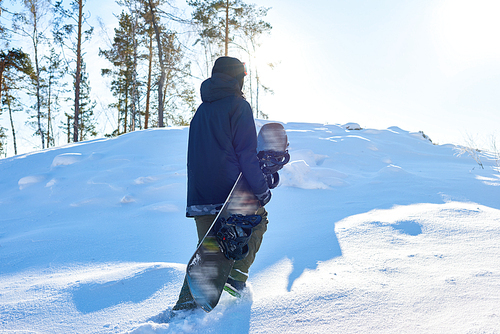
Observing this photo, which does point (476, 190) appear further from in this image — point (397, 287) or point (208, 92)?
point (208, 92)

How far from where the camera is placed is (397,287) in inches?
79.4

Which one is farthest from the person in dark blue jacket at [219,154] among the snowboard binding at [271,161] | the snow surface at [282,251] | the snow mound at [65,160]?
the snow mound at [65,160]

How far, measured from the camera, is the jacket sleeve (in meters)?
1.90

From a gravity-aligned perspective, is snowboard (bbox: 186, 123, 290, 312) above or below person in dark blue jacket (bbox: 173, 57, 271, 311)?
below

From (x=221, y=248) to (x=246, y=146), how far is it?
2.26 feet

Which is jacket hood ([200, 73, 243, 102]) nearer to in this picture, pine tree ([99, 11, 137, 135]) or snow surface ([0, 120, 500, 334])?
snow surface ([0, 120, 500, 334])

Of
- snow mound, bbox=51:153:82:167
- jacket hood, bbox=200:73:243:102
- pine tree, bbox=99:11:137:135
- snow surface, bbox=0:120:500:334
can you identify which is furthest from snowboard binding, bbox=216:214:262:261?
pine tree, bbox=99:11:137:135

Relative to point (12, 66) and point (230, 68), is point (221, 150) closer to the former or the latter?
point (230, 68)

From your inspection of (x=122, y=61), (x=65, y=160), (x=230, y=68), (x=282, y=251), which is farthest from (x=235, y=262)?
(x=122, y=61)

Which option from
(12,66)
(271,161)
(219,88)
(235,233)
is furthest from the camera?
(12,66)

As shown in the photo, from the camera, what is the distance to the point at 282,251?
302cm

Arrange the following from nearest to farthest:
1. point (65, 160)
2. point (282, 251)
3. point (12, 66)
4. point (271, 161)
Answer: point (271, 161)
point (282, 251)
point (65, 160)
point (12, 66)

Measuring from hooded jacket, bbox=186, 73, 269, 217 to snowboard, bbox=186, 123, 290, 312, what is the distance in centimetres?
7

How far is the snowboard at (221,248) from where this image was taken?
1.82 m
